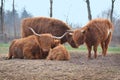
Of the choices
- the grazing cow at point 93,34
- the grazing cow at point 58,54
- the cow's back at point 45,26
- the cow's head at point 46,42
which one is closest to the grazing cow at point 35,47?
the cow's head at point 46,42

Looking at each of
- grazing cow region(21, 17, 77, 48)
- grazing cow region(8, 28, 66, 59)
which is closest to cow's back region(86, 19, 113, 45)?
grazing cow region(8, 28, 66, 59)

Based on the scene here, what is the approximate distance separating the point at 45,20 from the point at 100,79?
9610 millimetres

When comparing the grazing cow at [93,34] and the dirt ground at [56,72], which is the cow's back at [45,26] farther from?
the dirt ground at [56,72]

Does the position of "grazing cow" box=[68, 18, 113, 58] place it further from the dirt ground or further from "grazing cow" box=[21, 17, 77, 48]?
the dirt ground

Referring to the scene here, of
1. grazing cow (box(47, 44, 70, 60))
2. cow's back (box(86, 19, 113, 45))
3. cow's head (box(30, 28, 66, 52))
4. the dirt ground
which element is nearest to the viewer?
the dirt ground

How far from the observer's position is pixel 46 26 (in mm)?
16953

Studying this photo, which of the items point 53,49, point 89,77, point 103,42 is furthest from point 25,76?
point 103,42

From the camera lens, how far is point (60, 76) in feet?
27.1

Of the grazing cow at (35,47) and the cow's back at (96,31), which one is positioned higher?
the cow's back at (96,31)

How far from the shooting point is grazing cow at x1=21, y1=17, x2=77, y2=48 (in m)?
16.6

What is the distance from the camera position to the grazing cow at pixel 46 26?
1659cm

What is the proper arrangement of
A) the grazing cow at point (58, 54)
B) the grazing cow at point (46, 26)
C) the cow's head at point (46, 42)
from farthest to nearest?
the grazing cow at point (46, 26) < the cow's head at point (46, 42) < the grazing cow at point (58, 54)

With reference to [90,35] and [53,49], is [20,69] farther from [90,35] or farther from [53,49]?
[90,35]

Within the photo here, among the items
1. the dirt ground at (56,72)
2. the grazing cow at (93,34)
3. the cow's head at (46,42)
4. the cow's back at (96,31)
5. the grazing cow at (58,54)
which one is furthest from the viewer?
the cow's back at (96,31)
